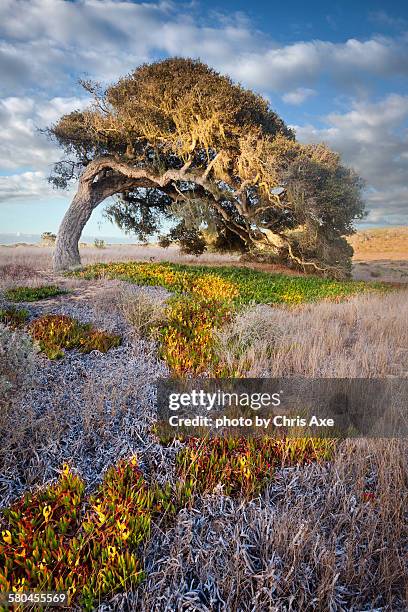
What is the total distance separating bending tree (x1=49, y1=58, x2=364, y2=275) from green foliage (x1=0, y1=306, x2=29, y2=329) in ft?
29.7

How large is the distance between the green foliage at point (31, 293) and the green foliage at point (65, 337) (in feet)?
8.62

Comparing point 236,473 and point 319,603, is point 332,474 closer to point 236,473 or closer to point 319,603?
point 236,473

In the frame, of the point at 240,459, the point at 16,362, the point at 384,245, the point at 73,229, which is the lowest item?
the point at 240,459

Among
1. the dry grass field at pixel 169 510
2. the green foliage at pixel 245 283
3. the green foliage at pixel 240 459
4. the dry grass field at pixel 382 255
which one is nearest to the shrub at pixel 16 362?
the dry grass field at pixel 169 510

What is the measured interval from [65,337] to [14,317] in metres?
1.74

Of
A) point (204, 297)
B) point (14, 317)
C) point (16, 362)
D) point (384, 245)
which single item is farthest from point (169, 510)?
point (384, 245)

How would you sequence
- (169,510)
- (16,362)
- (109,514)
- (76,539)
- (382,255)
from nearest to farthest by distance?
(76,539)
(109,514)
(169,510)
(16,362)
(382,255)

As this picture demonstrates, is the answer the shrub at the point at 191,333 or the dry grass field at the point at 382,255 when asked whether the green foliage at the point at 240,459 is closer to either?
the shrub at the point at 191,333

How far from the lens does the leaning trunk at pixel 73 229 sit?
17312 mm

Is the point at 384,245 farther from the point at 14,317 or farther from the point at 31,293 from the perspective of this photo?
the point at 14,317

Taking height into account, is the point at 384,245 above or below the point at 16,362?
above

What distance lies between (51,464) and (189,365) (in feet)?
8.69

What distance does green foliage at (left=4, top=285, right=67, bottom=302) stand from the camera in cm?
1003

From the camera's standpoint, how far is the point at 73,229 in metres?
17.9
